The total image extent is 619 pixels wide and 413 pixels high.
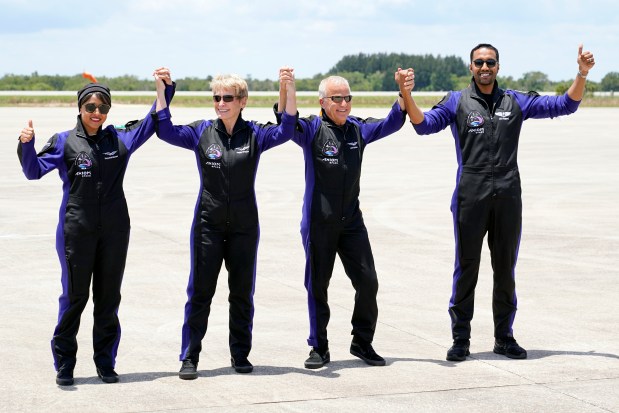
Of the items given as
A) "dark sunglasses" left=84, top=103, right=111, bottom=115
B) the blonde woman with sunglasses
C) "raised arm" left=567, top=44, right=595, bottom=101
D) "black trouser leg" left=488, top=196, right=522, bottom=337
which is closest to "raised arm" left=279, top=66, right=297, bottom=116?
the blonde woman with sunglasses

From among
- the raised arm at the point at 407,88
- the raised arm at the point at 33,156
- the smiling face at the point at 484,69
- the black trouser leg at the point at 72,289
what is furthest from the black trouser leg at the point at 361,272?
the raised arm at the point at 33,156

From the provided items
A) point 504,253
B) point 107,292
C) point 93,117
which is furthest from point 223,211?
point 504,253

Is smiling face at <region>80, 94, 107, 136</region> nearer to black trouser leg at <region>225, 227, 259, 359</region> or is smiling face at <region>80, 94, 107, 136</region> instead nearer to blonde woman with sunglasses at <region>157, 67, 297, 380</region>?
blonde woman with sunglasses at <region>157, 67, 297, 380</region>

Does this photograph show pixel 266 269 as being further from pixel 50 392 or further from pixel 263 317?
pixel 50 392

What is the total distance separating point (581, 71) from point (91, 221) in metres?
3.66

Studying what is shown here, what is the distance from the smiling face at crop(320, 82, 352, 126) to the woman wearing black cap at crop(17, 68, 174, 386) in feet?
3.78

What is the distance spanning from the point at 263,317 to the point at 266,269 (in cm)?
228

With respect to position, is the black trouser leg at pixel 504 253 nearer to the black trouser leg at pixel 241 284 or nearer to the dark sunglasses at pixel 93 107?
the black trouser leg at pixel 241 284

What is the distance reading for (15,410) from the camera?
6.42 m

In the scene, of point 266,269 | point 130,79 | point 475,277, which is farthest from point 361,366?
point 130,79

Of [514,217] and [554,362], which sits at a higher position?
[514,217]

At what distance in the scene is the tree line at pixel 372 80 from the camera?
110375 millimetres

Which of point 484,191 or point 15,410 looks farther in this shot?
point 484,191

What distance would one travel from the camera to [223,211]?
7246 millimetres
